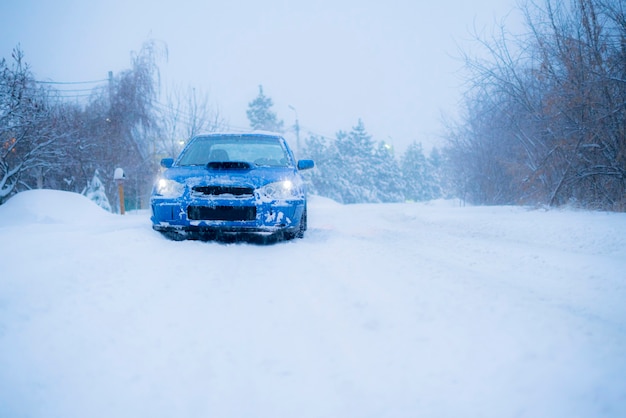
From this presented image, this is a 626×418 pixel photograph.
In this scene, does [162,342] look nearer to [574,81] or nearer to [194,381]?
[194,381]

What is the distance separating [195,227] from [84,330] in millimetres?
2422

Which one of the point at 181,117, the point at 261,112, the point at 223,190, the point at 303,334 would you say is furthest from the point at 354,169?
the point at 303,334

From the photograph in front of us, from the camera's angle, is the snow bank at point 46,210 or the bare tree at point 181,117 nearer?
the snow bank at point 46,210

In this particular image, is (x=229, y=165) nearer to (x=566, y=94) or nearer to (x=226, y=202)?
(x=226, y=202)

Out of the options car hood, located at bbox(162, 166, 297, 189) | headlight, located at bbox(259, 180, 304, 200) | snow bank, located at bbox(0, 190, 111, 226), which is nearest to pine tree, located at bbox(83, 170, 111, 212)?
snow bank, located at bbox(0, 190, 111, 226)

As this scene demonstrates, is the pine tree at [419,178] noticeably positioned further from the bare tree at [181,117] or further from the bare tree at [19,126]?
the bare tree at [19,126]

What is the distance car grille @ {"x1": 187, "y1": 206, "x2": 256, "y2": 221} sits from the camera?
4.54 meters

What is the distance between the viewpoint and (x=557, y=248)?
4789 mm

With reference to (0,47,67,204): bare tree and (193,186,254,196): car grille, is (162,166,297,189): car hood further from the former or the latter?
(0,47,67,204): bare tree

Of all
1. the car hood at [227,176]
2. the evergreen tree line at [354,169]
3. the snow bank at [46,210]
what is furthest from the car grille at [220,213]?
the evergreen tree line at [354,169]

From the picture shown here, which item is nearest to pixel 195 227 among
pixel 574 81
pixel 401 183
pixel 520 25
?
pixel 574 81

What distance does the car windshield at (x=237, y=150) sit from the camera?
5762 mm

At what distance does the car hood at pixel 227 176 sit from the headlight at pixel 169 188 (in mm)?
56

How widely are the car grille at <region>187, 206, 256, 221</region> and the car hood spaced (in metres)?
0.30
